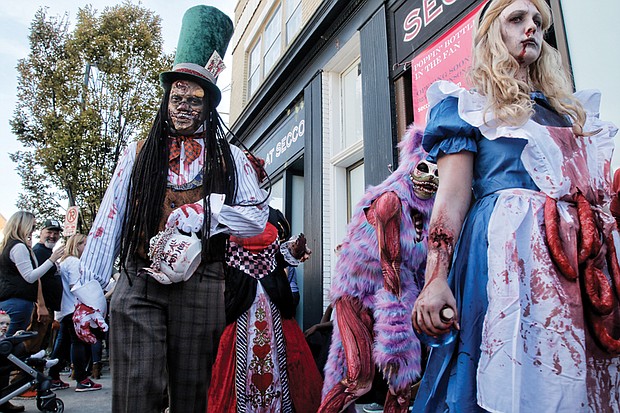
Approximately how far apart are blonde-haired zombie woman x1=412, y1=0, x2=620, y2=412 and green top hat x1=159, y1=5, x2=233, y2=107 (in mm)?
1257

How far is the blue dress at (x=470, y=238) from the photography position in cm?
139

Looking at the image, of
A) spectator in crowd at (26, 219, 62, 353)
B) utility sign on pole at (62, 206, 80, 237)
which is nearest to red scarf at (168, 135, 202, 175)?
spectator in crowd at (26, 219, 62, 353)

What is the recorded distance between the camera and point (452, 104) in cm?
167

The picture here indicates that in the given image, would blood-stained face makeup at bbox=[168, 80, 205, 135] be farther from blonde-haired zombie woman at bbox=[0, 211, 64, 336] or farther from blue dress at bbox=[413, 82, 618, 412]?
blonde-haired zombie woman at bbox=[0, 211, 64, 336]

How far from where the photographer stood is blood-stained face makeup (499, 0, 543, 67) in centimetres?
174

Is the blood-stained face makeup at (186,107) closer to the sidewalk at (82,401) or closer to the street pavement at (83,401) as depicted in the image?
the street pavement at (83,401)

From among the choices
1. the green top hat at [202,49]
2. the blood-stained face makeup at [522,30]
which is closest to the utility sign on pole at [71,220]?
the green top hat at [202,49]

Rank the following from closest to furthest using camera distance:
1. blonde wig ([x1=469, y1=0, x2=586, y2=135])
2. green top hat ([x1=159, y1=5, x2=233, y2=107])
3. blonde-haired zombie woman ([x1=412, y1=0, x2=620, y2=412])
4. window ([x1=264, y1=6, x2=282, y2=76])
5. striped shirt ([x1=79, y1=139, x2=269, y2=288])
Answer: blonde-haired zombie woman ([x1=412, y1=0, x2=620, y2=412]) < blonde wig ([x1=469, y1=0, x2=586, y2=135]) < striped shirt ([x1=79, y1=139, x2=269, y2=288]) < green top hat ([x1=159, y1=5, x2=233, y2=107]) < window ([x1=264, y1=6, x2=282, y2=76])

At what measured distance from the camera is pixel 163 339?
75.2 inches

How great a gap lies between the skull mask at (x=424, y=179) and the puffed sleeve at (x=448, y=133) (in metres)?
0.86

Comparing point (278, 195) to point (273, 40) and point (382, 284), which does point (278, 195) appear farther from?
point (382, 284)

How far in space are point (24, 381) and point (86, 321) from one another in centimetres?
329

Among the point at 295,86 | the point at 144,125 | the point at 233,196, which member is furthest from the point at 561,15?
the point at 144,125

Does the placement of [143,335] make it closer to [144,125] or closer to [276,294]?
[276,294]
